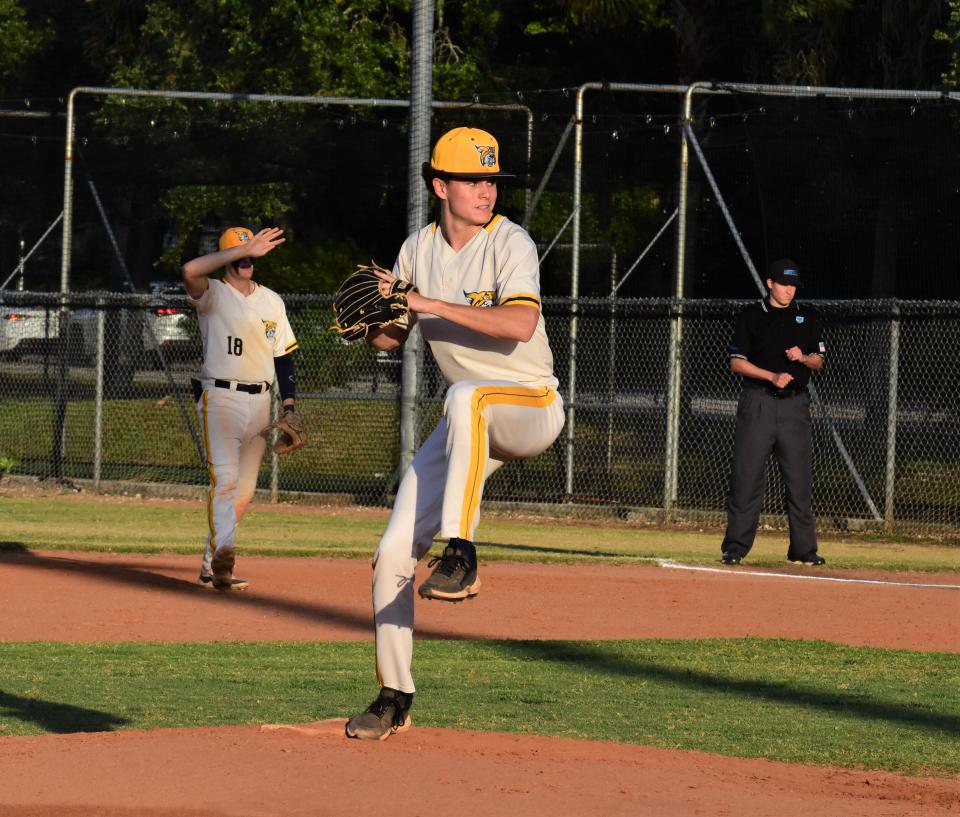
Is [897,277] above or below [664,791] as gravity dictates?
above

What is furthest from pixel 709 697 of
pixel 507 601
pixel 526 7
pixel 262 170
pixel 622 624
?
pixel 526 7

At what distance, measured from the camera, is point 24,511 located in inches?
602

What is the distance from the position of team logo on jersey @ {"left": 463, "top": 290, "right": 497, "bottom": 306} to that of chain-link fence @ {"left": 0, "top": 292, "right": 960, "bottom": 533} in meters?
9.18

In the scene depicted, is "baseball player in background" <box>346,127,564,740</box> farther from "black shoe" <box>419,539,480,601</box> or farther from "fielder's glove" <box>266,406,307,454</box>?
"fielder's glove" <box>266,406,307,454</box>

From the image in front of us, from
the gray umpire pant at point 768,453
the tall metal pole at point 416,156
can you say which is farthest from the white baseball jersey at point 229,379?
the tall metal pole at point 416,156

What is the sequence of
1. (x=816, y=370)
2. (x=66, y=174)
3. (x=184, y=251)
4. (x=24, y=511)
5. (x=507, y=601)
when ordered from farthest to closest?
(x=184, y=251), (x=66, y=174), (x=24, y=511), (x=816, y=370), (x=507, y=601)

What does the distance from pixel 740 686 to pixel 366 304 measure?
321 centimetres

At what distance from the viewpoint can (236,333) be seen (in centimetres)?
1023

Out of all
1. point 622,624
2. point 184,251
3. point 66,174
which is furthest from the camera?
point 184,251

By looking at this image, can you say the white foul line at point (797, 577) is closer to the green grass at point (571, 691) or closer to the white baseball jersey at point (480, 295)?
the green grass at point (571, 691)

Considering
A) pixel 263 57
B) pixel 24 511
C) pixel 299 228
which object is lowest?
pixel 24 511

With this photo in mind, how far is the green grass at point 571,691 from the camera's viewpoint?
21.5 ft

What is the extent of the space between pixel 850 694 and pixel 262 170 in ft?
37.0

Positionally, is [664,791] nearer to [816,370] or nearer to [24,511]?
[816,370]
